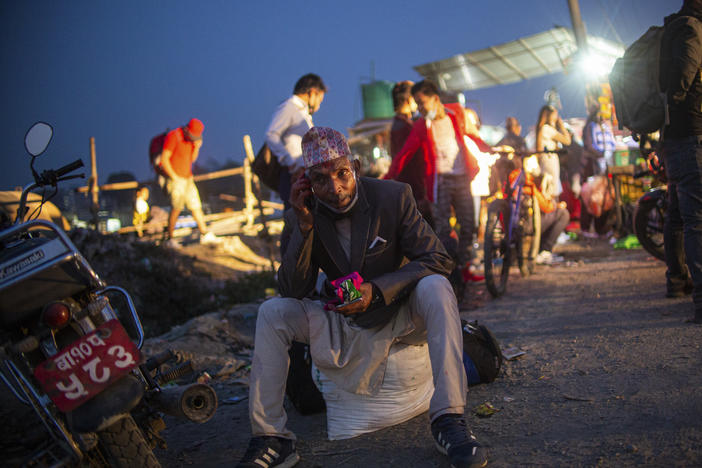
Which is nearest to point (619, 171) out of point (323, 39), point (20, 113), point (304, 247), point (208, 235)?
point (208, 235)

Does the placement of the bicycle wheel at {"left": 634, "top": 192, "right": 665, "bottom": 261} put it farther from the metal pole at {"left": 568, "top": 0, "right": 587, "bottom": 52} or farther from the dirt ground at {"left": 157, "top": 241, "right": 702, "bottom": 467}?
the metal pole at {"left": 568, "top": 0, "right": 587, "bottom": 52}

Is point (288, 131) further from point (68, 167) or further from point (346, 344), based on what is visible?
point (346, 344)

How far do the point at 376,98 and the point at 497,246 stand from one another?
24681mm

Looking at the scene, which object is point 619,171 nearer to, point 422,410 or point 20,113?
point 422,410

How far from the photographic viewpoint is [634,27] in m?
16.6

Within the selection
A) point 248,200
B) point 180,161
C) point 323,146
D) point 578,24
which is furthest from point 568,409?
point 578,24

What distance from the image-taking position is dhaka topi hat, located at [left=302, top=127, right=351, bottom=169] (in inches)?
93.9

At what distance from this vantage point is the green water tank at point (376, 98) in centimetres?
2892

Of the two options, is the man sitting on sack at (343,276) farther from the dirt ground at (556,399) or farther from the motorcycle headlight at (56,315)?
the motorcycle headlight at (56,315)

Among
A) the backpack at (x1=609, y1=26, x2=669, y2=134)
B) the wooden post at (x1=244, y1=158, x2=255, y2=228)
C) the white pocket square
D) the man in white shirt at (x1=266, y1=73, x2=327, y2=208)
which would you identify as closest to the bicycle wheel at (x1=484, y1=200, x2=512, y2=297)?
the backpack at (x1=609, y1=26, x2=669, y2=134)

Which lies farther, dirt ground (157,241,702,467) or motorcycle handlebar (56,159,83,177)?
motorcycle handlebar (56,159,83,177)

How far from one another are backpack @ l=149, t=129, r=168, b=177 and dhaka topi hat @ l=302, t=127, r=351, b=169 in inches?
278

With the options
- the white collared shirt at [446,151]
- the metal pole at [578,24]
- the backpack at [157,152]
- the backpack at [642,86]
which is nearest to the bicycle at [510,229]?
the white collared shirt at [446,151]

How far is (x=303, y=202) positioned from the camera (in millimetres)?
2336
